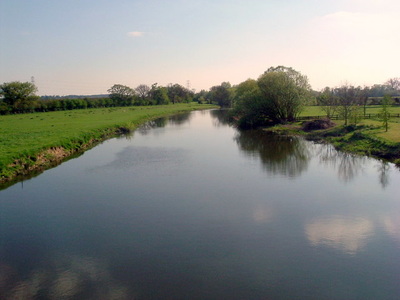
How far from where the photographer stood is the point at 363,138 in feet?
89.4

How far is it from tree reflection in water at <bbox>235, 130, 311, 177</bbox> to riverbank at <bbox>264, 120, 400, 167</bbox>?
8.14ft

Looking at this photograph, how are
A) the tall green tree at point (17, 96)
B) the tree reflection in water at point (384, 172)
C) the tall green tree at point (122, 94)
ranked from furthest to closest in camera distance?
the tall green tree at point (122, 94)
the tall green tree at point (17, 96)
the tree reflection in water at point (384, 172)

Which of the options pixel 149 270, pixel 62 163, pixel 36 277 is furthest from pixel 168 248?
pixel 62 163

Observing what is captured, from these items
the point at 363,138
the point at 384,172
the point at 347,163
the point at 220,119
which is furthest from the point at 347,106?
the point at 220,119

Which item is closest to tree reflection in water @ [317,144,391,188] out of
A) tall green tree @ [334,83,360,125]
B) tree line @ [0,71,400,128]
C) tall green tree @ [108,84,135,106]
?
tree line @ [0,71,400,128]

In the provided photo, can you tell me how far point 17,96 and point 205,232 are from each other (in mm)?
80078

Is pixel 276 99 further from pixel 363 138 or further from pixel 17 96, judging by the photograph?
pixel 17 96

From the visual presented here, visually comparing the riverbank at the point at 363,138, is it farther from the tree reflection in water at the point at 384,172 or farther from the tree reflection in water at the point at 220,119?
the tree reflection in water at the point at 220,119

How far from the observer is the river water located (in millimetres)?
9102

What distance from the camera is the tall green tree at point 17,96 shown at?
7644 cm

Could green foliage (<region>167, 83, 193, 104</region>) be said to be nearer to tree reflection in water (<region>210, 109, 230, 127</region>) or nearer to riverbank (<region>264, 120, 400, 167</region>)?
tree reflection in water (<region>210, 109, 230, 127</region>)

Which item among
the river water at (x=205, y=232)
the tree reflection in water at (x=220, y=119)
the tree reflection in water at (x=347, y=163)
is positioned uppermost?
the tree reflection in water at (x=220, y=119)

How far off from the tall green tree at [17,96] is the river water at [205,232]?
64232 mm

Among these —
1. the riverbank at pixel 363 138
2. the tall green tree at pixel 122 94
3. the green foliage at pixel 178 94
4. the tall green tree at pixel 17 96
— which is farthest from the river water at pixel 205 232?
the green foliage at pixel 178 94
